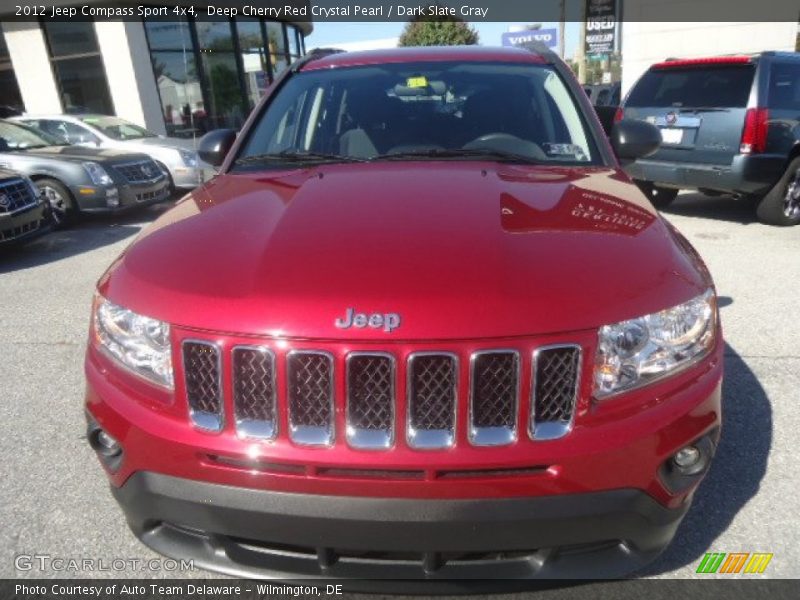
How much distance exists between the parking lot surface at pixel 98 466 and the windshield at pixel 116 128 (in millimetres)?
5658

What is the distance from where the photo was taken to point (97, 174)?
8.38m

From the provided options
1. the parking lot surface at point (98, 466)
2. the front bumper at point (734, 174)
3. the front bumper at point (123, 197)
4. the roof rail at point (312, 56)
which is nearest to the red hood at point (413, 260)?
the parking lot surface at point (98, 466)

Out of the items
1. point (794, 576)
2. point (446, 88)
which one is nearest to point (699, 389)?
point (794, 576)

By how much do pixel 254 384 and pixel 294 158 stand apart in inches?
59.1

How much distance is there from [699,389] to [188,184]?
9.98 m

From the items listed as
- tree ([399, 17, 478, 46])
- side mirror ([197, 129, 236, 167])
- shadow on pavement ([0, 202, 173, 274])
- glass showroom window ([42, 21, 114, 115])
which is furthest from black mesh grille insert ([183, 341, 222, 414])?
tree ([399, 17, 478, 46])

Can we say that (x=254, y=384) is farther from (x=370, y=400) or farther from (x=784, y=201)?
(x=784, y=201)

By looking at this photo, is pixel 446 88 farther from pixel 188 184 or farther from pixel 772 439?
pixel 188 184

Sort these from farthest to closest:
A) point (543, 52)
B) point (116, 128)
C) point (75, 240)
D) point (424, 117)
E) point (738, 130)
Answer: point (116, 128), point (75, 240), point (738, 130), point (543, 52), point (424, 117)

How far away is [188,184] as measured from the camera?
34.1 ft

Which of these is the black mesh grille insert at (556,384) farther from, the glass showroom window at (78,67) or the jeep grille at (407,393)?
the glass showroom window at (78,67)

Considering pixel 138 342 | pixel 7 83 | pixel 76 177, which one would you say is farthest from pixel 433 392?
pixel 7 83

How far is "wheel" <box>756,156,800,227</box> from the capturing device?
708cm

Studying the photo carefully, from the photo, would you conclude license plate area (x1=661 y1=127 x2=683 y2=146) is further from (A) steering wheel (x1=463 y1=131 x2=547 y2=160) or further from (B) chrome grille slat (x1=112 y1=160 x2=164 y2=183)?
(B) chrome grille slat (x1=112 y1=160 x2=164 y2=183)
